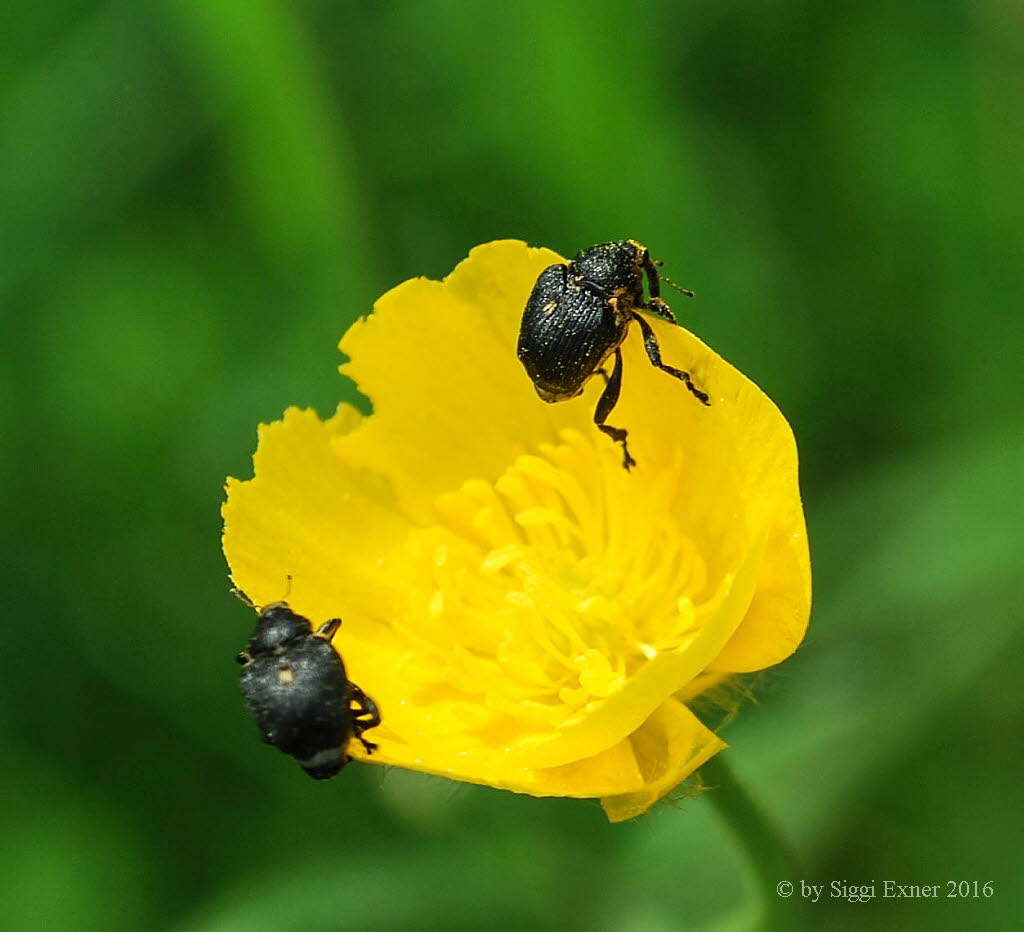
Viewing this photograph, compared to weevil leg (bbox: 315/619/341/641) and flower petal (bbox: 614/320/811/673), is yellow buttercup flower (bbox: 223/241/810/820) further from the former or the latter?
weevil leg (bbox: 315/619/341/641)

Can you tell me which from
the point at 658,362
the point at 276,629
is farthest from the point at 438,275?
the point at 276,629

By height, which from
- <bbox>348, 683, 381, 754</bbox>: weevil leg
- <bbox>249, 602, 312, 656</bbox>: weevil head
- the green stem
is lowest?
the green stem

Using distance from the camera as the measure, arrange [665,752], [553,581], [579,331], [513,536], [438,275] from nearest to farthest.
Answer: [665,752] < [579,331] < [553,581] < [513,536] < [438,275]

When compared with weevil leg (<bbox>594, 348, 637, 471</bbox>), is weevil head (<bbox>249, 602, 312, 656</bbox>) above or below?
above

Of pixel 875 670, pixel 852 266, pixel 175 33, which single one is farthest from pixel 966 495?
pixel 175 33

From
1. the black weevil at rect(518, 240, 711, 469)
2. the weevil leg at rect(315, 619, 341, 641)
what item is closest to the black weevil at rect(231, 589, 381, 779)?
the weevil leg at rect(315, 619, 341, 641)

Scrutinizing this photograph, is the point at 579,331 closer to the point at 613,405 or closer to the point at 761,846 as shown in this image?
the point at 613,405
